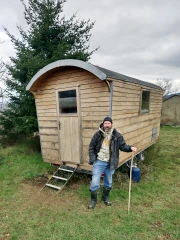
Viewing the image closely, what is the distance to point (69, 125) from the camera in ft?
15.4

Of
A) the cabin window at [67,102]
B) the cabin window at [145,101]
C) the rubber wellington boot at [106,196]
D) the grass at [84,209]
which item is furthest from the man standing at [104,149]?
the cabin window at [145,101]

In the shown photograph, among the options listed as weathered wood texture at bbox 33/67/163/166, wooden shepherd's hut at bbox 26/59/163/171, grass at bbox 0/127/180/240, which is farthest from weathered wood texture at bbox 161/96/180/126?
wooden shepherd's hut at bbox 26/59/163/171

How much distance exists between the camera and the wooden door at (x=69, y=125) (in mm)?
4527

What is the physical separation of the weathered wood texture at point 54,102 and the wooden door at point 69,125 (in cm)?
16

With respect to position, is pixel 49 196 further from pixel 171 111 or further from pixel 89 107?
pixel 171 111

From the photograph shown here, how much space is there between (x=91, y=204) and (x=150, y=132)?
476cm

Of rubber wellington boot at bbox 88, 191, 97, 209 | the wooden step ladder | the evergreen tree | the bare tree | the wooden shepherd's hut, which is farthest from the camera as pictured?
the bare tree

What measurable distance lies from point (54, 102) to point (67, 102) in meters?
0.54

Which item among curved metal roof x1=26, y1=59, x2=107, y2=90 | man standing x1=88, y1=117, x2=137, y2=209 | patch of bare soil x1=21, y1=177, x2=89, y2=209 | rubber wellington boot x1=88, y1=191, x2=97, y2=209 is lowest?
patch of bare soil x1=21, y1=177, x2=89, y2=209

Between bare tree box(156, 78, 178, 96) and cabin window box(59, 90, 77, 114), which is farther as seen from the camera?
bare tree box(156, 78, 178, 96)

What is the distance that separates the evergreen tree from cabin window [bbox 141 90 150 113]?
12.3 feet

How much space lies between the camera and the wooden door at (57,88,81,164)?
4.53 m

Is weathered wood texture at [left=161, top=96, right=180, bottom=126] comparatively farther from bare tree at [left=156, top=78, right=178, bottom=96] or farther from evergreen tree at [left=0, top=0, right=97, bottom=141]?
bare tree at [left=156, top=78, right=178, bottom=96]

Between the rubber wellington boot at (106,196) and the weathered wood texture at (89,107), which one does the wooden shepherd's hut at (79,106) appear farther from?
the rubber wellington boot at (106,196)
